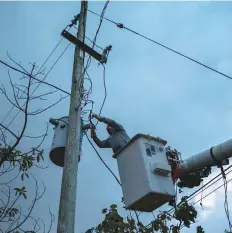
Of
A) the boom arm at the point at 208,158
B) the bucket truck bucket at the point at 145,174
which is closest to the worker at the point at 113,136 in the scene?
the bucket truck bucket at the point at 145,174

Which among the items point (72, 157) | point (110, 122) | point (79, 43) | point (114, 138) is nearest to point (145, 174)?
point (72, 157)

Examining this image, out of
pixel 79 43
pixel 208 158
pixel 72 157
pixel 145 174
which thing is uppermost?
pixel 79 43

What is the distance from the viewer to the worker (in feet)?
15.3

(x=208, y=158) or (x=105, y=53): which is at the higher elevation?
(x=105, y=53)

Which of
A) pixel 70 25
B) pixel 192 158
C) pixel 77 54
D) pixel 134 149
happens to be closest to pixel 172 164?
pixel 192 158

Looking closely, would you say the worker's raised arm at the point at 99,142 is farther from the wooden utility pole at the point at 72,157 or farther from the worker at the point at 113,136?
the wooden utility pole at the point at 72,157

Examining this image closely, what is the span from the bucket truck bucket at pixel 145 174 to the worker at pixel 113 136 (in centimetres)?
49

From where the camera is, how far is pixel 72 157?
3682 mm

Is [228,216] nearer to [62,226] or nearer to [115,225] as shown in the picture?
[115,225]

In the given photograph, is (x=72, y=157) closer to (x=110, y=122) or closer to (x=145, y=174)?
(x=145, y=174)

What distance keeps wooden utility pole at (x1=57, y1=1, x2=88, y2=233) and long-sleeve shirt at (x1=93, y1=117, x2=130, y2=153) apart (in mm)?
Result: 626

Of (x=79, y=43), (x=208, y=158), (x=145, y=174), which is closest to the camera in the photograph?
(x=145, y=174)

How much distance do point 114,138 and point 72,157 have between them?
3.60 feet

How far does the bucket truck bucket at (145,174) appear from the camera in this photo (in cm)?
365
